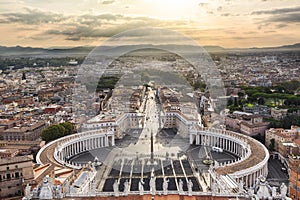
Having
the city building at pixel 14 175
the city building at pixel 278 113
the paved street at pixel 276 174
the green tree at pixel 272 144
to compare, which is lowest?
the paved street at pixel 276 174

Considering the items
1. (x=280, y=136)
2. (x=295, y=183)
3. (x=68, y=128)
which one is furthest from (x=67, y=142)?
(x=280, y=136)

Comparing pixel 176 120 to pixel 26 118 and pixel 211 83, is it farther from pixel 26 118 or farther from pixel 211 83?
pixel 211 83

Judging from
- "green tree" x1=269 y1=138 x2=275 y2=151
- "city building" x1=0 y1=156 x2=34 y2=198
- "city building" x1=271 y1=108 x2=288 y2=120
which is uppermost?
"city building" x1=0 y1=156 x2=34 y2=198

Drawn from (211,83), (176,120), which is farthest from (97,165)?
(211,83)

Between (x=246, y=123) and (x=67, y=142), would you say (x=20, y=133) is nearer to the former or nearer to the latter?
(x=67, y=142)

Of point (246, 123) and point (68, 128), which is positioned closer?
point (68, 128)

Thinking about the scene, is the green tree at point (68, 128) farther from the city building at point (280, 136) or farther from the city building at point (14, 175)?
the city building at point (280, 136)

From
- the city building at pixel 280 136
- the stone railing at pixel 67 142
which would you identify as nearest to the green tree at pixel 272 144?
the city building at pixel 280 136

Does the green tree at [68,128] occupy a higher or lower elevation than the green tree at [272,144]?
higher

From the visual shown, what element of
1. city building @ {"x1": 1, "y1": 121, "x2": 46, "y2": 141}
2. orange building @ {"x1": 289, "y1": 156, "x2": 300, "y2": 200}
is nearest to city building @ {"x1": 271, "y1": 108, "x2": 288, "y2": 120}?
orange building @ {"x1": 289, "y1": 156, "x2": 300, "y2": 200}

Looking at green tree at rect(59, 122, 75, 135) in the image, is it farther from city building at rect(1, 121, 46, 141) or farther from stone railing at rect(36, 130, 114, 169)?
city building at rect(1, 121, 46, 141)

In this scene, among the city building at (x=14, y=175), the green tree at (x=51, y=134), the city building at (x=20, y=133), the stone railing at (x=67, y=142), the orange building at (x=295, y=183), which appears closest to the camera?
the city building at (x=14, y=175)

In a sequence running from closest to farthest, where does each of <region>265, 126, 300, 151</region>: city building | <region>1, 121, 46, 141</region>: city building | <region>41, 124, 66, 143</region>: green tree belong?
<region>265, 126, 300, 151</region>: city building < <region>41, 124, 66, 143</region>: green tree < <region>1, 121, 46, 141</region>: city building
